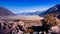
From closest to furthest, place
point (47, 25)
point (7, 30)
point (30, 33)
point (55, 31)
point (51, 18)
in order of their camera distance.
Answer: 1. point (55, 31)
2. point (7, 30)
3. point (30, 33)
4. point (47, 25)
5. point (51, 18)

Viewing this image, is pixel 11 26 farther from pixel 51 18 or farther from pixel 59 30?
pixel 51 18

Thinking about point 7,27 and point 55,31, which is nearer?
point 55,31

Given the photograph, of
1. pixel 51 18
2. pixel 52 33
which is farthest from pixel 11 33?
pixel 51 18

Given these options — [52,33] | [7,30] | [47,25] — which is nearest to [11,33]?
[7,30]

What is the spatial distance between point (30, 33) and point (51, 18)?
241cm

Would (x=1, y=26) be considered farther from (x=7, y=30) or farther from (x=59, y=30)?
(x=59, y=30)

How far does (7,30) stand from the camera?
16.0 feet

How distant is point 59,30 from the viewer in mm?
4574

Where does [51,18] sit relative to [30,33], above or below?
above

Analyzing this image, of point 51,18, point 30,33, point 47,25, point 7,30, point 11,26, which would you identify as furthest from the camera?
point 51,18

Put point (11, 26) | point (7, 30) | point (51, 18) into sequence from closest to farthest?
point (7, 30) < point (11, 26) < point (51, 18)

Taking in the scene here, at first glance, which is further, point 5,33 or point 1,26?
point 1,26

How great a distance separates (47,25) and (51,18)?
719 millimetres

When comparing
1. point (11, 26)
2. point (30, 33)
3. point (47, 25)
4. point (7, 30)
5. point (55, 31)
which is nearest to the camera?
point (55, 31)
